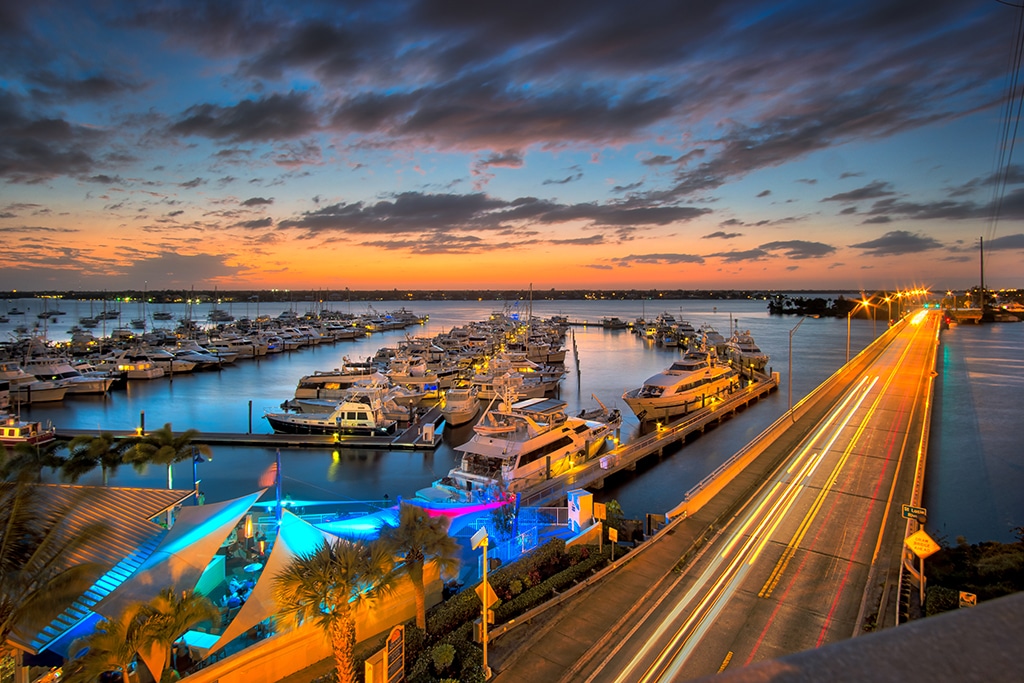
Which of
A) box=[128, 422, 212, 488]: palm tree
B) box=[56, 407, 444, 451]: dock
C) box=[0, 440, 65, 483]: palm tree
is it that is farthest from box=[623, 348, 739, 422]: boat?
box=[0, 440, 65, 483]: palm tree

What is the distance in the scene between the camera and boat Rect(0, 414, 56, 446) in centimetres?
3388

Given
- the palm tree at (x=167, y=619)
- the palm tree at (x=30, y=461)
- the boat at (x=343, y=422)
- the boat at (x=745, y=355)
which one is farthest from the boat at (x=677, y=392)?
the palm tree at (x=167, y=619)

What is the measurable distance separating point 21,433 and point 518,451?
102ft

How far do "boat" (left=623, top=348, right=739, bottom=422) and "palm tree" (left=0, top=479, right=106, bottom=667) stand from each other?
38407mm

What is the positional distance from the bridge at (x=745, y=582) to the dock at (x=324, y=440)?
A: 19527mm

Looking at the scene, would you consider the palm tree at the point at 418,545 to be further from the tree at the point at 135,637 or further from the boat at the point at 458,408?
the boat at the point at 458,408

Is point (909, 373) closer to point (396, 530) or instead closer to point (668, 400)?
point (668, 400)

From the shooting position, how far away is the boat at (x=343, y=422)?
37938mm

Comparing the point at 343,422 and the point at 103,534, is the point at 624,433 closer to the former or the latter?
the point at 343,422

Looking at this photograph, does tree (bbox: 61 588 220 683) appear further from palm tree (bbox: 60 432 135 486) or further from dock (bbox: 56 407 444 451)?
dock (bbox: 56 407 444 451)

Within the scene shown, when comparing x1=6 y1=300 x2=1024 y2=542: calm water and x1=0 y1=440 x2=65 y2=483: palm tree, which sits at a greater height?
x1=0 y1=440 x2=65 y2=483: palm tree

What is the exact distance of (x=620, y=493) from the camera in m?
28.8

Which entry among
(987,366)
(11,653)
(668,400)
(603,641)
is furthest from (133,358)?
(987,366)

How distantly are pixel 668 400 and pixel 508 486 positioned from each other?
23.4 metres
